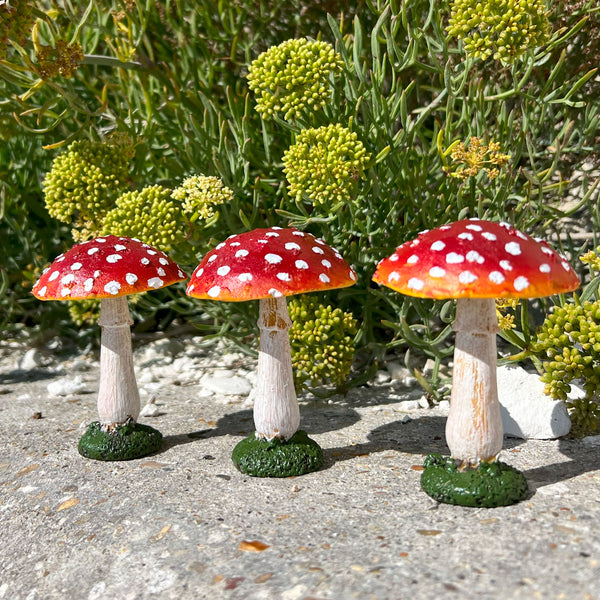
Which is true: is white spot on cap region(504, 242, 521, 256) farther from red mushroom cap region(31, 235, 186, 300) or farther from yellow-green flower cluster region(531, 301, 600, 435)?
red mushroom cap region(31, 235, 186, 300)

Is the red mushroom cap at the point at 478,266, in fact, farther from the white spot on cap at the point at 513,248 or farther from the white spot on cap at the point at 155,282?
the white spot on cap at the point at 155,282

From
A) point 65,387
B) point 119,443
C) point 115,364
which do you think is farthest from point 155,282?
point 65,387

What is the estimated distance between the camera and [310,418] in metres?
2.88

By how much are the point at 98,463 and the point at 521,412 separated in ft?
5.23

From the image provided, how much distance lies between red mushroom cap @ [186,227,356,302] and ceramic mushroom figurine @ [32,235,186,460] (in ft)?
0.69

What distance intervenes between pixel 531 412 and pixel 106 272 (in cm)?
161

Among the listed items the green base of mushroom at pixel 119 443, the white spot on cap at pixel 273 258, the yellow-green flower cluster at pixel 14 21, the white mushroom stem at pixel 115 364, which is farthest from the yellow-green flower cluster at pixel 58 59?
the green base of mushroom at pixel 119 443

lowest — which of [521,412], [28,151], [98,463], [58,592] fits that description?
[58,592]

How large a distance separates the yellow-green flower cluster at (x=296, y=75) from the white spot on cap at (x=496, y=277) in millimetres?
1044

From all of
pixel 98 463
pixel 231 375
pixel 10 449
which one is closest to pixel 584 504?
pixel 98 463

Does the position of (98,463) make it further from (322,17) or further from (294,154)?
(322,17)

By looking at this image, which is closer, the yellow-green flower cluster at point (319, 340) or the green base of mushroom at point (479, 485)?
the green base of mushroom at point (479, 485)

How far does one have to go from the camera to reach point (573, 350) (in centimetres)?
229

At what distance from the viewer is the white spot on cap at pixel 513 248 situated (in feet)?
6.03
